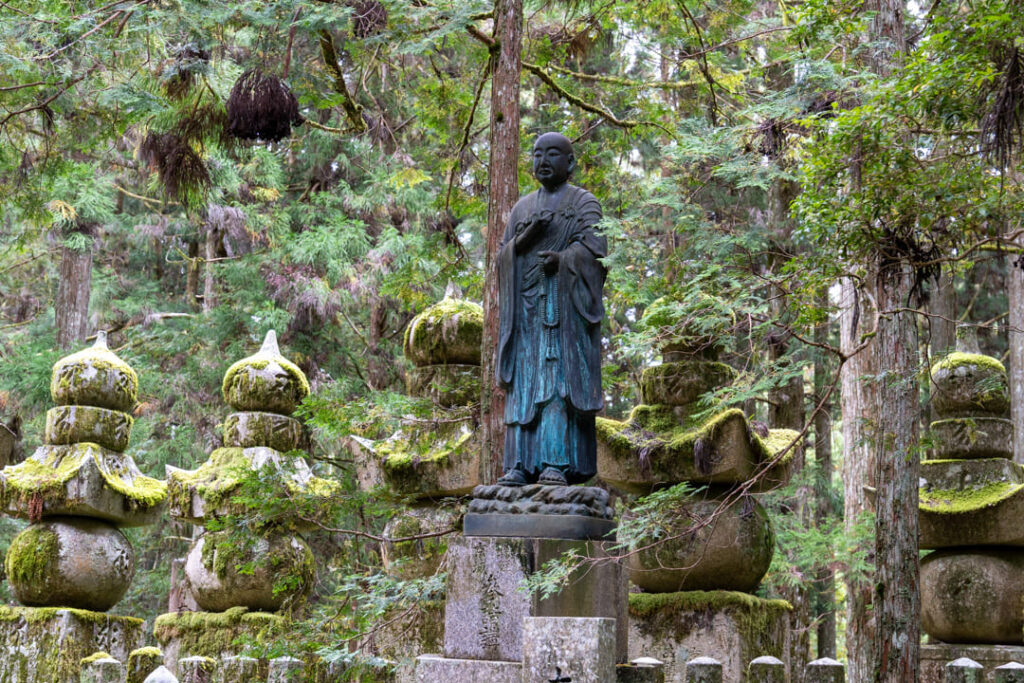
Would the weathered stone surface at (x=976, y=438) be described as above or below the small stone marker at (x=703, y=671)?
above

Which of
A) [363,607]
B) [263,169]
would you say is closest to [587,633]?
[363,607]

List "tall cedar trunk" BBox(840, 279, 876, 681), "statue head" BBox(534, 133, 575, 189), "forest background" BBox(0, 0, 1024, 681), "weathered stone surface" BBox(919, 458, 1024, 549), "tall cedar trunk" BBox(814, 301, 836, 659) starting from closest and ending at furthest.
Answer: "statue head" BBox(534, 133, 575, 189) < "forest background" BBox(0, 0, 1024, 681) < "weathered stone surface" BBox(919, 458, 1024, 549) < "tall cedar trunk" BBox(840, 279, 876, 681) < "tall cedar trunk" BBox(814, 301, 836, 659)

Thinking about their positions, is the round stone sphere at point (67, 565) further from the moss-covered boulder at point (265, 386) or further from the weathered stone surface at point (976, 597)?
the weathered stone surface at point (976, 597)

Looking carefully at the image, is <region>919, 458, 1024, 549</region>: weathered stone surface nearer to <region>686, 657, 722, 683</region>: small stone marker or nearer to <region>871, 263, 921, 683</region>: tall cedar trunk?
<region>871, 263, 921, 683</region>: tall cedar trunk

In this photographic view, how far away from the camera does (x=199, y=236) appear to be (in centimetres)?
1886

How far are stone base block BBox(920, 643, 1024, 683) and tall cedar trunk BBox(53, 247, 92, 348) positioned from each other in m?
13.3

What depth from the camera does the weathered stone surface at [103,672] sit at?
6031 millimetres

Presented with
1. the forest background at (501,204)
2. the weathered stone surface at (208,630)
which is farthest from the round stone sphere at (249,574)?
the forest background at (501,204)

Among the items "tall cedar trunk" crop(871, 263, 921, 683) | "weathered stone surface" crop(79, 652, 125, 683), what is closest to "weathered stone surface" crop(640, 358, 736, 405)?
"tall cedar trunk" crop(871, 263, 921, 683)

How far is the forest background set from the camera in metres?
6.84

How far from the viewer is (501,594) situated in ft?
17.9

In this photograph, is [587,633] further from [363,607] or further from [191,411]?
[191,411]

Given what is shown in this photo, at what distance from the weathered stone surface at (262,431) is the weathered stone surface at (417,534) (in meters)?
1.16

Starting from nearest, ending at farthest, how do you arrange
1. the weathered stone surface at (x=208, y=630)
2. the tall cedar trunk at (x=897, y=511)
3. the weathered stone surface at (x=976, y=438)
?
the tall cedar trunk at (x=897, y=511), the weathered stone surface at (x=976, y=438), the weathered stone surface at (x=208, y=630)
